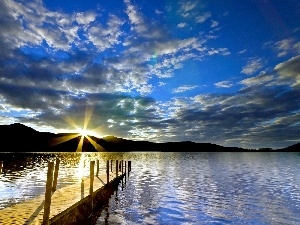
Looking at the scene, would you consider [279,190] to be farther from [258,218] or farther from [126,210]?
[126,210]

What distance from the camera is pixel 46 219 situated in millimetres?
11547

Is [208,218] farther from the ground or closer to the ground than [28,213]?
closer to the ground

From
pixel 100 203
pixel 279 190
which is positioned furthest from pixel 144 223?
pixel 279 190

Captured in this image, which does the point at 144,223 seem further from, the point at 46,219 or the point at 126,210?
the point at 46,219

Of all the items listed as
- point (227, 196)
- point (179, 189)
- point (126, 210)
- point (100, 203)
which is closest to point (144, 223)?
point (126, 210)

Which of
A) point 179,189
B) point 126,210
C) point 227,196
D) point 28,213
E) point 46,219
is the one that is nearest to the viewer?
point 46,219

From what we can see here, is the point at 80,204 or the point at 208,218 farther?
the point at 208,218

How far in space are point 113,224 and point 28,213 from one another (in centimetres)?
605

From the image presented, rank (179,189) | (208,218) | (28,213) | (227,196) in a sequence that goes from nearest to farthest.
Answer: (28,213), (208,218), (227,196), (179,189)

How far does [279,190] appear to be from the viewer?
31.9 meters

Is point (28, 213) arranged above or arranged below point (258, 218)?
above

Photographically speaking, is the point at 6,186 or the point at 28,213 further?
the point at 6,186

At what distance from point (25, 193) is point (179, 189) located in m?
17.2

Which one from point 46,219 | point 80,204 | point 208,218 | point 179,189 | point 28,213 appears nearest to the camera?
point 46,219
